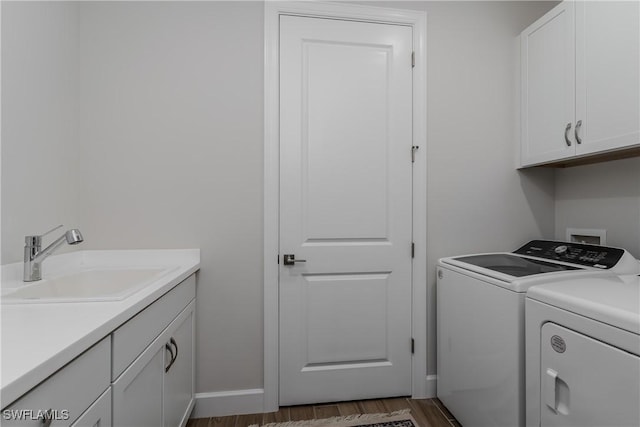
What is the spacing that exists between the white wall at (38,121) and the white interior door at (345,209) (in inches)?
42.3

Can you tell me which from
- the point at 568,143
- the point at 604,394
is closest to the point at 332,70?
the point at 568,143

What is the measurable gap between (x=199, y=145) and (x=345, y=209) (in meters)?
0.90

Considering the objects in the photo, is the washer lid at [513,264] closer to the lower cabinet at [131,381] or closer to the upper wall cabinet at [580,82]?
the upper wall cabinet at [580,82]

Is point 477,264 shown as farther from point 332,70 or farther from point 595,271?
point 332,70

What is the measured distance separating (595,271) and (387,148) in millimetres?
1155

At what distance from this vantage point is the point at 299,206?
183cm

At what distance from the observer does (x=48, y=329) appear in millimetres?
728

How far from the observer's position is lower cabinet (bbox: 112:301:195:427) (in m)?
0.94

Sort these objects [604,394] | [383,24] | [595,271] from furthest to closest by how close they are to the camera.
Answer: [383,24] < [595,271] < [604,394]

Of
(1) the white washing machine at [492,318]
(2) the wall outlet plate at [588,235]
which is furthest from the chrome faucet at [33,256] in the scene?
(2) the wall outlet plate at [588,235]

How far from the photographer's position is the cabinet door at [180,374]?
131cm

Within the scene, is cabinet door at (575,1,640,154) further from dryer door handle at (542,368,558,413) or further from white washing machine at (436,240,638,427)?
dryer door handle at (542,368,558,413)

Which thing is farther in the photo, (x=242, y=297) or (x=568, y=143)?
(x=242, y=297)

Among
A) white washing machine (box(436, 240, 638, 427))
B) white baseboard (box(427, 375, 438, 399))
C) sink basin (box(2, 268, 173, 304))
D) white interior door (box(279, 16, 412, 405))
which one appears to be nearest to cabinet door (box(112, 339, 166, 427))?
sink basin (box(2, 268, 173, 304))
